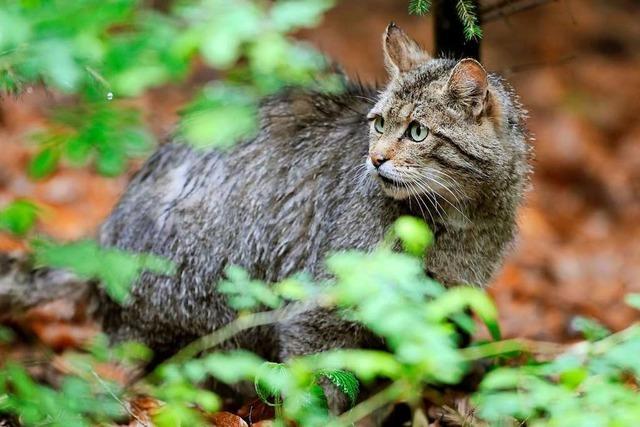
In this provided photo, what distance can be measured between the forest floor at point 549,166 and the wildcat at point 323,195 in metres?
0.65

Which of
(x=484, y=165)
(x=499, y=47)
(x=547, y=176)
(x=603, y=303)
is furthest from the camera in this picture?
(x=499, y=47)

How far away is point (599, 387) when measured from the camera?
113 inches

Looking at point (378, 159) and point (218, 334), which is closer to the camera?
point (378, 159)

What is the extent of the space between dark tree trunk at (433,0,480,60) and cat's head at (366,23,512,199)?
0.76m

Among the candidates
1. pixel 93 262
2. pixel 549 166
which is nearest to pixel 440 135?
pixel 93 262

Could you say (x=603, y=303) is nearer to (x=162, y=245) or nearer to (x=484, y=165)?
(x=484, y=165)

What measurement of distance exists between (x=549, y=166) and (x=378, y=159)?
5.01 metres

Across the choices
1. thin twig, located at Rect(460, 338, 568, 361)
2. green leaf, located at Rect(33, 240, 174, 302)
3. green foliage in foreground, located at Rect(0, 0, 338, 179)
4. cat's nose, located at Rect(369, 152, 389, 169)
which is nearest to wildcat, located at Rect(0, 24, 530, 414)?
cat's nose, located at Rect(369, 152, 389, 169)

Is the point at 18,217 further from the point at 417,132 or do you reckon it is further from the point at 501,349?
the point at 501,349

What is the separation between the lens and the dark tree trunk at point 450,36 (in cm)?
484

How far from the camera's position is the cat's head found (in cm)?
394

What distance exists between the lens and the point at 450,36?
4.94m

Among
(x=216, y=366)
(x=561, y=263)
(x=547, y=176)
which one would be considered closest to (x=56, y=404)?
(x=216, y=366)

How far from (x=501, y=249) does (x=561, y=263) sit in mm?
2977
